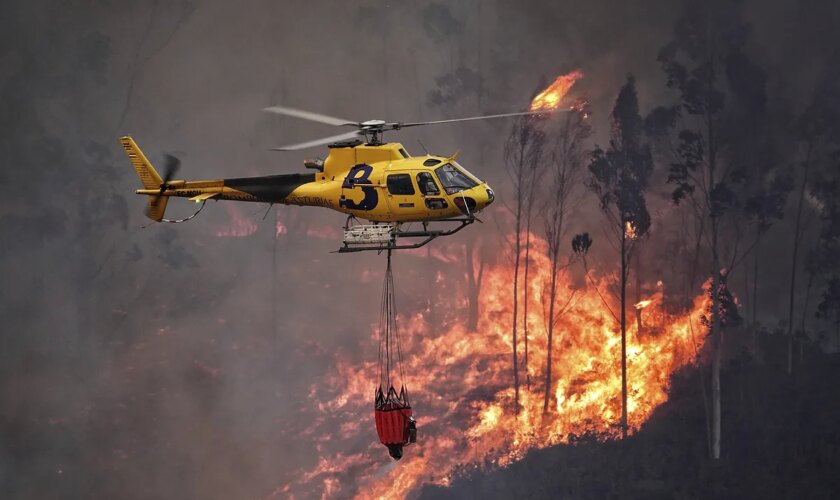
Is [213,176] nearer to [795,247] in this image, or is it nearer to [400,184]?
[795,247]

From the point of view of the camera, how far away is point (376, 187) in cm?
2455

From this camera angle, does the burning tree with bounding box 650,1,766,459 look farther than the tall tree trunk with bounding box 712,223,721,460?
Yes

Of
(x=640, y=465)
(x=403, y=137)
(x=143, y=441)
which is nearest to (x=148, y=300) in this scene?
(x=143, y=441)

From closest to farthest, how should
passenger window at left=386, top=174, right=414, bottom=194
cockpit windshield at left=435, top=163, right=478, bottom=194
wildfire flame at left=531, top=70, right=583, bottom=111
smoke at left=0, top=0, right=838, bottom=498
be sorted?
cockpit windshield at left=435, top=163, right=478, bottom=194, passenger window at left=386, top=174, right=414, bottom=194, smoke at left=0, top=0, right=838, bottom=498, wildfire flame at left=531, top=70, right=583, bottom=111

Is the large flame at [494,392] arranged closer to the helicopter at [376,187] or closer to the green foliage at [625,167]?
the green foliage at [625,167]

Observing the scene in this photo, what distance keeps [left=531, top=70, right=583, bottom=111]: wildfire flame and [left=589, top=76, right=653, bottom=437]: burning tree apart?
2.84 meters

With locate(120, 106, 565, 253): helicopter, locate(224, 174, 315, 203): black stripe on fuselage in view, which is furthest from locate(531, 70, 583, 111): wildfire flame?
locate(224, 174, 315, 203): black stripe on fuselage

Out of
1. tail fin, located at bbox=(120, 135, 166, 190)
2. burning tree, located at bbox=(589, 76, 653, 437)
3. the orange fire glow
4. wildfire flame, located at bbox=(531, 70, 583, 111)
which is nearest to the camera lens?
tail fin, located at bbox=(120, 135, 166, 190)

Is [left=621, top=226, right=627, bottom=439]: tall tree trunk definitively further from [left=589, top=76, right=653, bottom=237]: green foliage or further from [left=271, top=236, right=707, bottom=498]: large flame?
[left=589, top=76, right=653, bottom=237]: green foliage

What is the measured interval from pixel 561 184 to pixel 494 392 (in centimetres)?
839

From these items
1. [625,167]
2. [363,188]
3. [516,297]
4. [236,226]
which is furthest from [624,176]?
[363,188]

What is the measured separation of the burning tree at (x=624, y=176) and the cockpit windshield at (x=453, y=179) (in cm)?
1680

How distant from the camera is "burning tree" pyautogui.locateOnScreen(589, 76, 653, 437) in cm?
4025

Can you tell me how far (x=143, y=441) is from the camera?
4272cm
